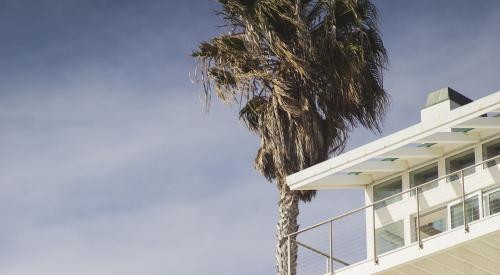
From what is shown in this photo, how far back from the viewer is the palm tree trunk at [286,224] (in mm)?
29703

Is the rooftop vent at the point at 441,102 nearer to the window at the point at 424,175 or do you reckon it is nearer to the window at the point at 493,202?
the window at the point at 424,175

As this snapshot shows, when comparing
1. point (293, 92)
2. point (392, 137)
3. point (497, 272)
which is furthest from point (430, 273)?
point (293, 92)

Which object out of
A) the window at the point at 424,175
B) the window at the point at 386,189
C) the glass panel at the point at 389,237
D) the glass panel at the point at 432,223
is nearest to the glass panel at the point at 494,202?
the glass panel at the point at 432,223

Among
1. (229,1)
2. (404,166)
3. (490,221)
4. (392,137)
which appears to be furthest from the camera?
(229,1)

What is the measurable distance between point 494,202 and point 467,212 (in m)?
0.59

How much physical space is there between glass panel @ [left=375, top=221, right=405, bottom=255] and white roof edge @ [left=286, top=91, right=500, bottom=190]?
1.59 m

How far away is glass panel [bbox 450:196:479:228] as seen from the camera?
26.6 m

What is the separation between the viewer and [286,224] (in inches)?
1195

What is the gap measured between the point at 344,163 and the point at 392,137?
4.25 feet

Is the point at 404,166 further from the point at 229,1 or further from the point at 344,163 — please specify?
the point at 229,1

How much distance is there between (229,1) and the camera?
106ft

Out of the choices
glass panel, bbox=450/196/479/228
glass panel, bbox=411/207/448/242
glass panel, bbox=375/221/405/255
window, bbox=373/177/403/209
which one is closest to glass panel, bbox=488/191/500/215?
glass panel, bbox=450/196/479/228

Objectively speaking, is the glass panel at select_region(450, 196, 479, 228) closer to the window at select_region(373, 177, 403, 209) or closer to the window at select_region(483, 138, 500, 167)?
the window at select_region(483, 138, 500, 167)

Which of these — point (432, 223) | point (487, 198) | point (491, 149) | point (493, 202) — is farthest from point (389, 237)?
point (491, 149)
